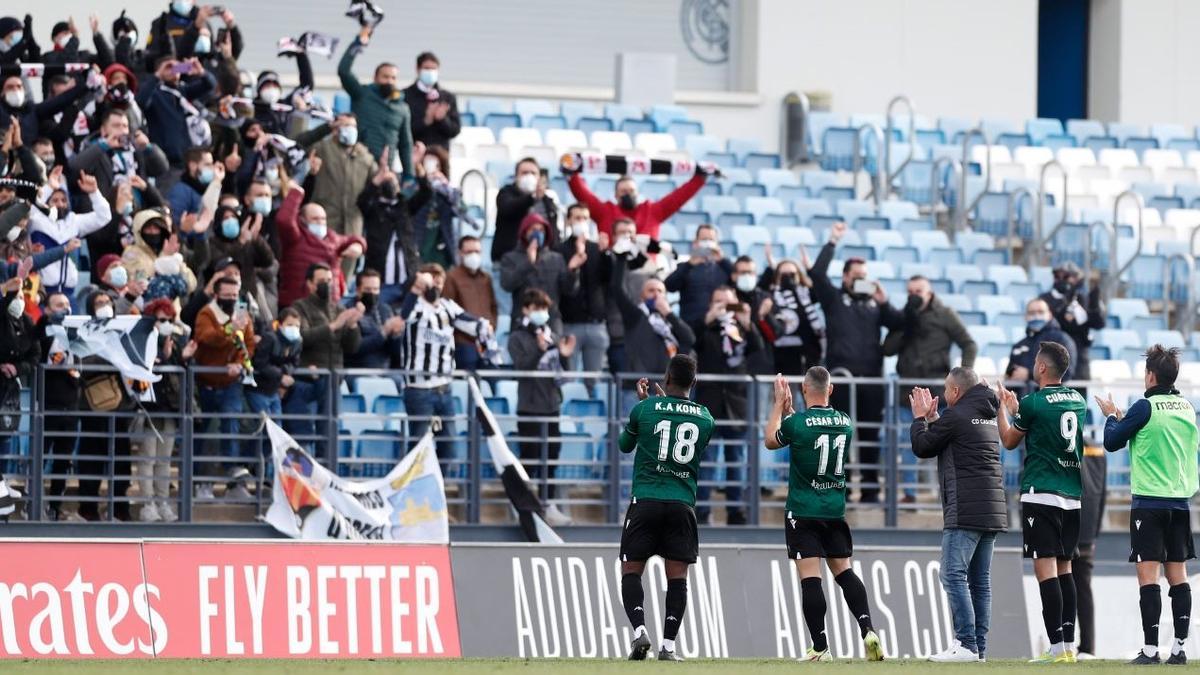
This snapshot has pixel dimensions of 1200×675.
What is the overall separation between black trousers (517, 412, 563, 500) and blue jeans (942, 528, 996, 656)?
4081mm

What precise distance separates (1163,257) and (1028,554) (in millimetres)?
10623

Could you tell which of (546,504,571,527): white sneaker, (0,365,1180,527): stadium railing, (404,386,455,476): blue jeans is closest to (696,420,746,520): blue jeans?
(0,365,1180,527): stadium railing

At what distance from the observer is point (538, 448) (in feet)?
58.0

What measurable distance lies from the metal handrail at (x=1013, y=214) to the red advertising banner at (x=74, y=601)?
11.6 meters

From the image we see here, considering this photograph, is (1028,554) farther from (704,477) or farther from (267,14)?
(267,14)

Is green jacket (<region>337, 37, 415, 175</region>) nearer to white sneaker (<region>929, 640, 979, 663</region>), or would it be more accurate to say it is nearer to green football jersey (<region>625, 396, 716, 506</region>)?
green football jersey (<region>625, 396, 716, 506</region>)

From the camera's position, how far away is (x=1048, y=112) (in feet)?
97.4

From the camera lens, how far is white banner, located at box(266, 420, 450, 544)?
53.0 feet

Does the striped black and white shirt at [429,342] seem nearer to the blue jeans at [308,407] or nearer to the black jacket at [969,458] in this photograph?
the blue jeans at [308,407]

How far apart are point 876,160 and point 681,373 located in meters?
11.9

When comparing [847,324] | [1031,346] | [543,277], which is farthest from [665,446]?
[1031,346]

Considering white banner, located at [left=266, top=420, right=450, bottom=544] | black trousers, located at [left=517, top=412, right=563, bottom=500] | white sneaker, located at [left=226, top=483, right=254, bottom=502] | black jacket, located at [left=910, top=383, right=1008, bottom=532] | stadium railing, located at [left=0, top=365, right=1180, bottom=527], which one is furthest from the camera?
black trousers, located at [left=517, top=412, right=563, bottom=500]

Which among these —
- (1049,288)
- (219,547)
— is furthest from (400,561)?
(1049,288)

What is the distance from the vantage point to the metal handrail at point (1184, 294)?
73.8 ft
